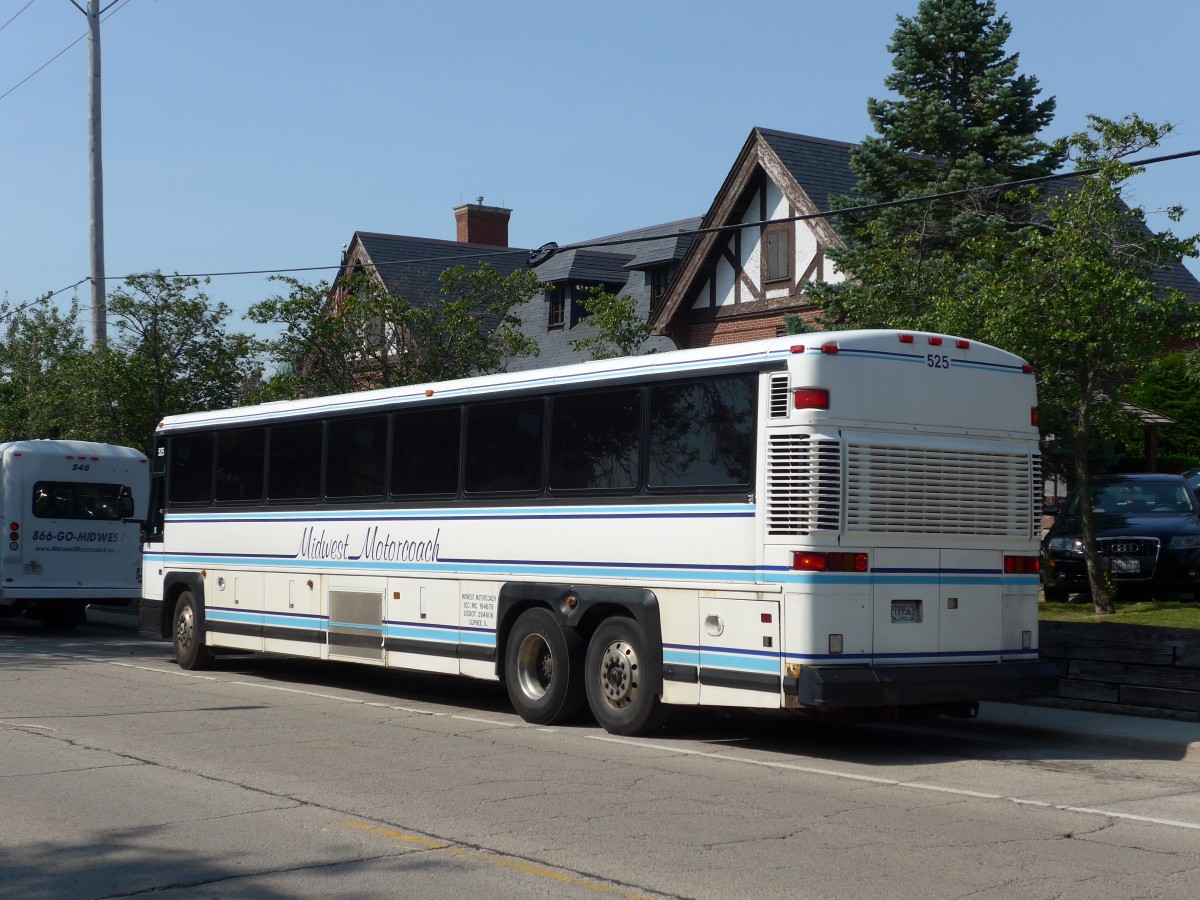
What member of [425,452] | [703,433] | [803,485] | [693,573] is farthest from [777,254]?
[803,485]

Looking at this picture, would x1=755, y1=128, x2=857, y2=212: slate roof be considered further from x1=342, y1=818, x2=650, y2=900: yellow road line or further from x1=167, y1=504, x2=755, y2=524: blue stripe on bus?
x1=342, y1=818, x2=650, y2=900: yellow road line

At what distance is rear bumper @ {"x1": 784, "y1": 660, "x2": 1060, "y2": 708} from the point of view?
1052 cm

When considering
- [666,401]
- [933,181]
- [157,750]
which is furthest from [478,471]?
[933,181]

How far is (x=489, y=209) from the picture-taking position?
54406 mm

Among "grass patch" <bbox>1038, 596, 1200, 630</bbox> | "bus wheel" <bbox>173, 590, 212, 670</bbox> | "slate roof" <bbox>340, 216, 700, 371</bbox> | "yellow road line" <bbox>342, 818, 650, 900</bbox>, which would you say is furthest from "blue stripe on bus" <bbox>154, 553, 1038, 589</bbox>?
"slate roof" <bbox>340, 216, 700, 371</bbox>

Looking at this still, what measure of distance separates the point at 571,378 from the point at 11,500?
1463 centimetres

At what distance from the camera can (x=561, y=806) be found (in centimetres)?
882

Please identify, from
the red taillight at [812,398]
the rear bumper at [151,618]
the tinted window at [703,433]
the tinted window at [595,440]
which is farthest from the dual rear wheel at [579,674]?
the rear bumper at [151,618]

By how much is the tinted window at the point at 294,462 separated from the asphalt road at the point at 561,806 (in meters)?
3.03

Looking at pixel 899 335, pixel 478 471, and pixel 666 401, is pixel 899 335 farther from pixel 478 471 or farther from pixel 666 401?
pixel 478 471

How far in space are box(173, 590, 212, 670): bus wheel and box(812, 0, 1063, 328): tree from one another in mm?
13289

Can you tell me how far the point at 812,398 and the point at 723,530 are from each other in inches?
49.1

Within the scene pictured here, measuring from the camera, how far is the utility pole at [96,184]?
95.3ft

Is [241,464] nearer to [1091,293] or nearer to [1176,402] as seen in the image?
[1091,293]
